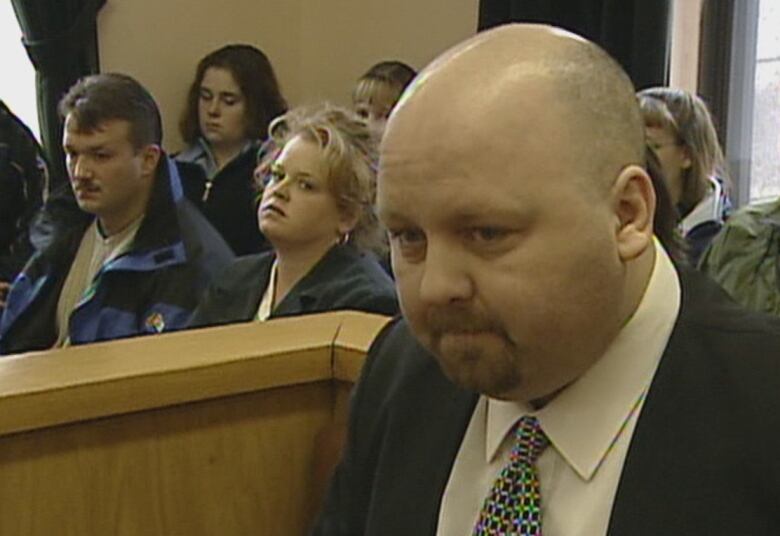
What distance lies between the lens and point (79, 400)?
1.50 meters

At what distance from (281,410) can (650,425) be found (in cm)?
86

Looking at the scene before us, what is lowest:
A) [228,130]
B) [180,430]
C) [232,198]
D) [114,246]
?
[232,198]

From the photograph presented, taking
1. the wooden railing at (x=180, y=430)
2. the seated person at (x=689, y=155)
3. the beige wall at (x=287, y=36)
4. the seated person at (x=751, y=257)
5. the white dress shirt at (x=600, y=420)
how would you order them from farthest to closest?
the beige wall at (x=287, y=36), the seated person at (x=689, y=155), the seated person at (x=751, y=257), the wooden railing at (x=180, y=430), the white dress shirt at (x=600, y=420)

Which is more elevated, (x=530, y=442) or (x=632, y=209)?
(x=632, y=209)

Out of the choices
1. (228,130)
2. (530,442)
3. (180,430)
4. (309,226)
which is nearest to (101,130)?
(309,226)

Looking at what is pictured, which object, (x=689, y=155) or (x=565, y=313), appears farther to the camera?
(x=689, y=155)

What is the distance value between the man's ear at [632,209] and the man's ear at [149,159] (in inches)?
77.4

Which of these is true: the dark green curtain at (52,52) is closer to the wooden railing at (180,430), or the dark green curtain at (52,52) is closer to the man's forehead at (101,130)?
the man's forehead at (101,130)

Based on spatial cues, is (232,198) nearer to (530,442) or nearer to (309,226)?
(309,226)

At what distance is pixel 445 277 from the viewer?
2.89ft

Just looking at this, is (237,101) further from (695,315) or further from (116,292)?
(695,315)

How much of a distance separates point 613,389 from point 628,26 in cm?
294

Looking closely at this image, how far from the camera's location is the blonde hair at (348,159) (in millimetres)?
2375

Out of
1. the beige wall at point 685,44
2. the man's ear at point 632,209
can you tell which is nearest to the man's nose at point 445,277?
the man's ear at point 632,209
